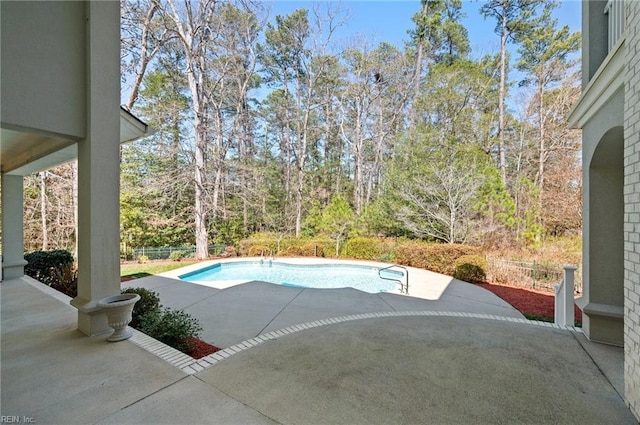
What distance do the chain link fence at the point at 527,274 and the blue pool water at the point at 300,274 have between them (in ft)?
10.4

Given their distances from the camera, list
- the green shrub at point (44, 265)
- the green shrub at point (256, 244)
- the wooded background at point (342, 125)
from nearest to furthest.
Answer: the green shrub at point (44, 265)
the wooded background at point (342, 125)
the green shrub at point (256, 244)

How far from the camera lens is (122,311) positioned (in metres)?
3.42

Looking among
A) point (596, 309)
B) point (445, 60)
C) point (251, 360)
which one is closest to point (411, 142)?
point (445, 60)

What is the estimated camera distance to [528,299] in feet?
21.9

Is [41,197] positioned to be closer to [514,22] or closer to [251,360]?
[251,360]

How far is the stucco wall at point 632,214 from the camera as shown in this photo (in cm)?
228

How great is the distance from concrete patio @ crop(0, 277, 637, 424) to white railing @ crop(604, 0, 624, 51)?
13.2 feet

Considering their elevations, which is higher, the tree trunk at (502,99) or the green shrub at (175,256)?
the tree trunk at (502,99)

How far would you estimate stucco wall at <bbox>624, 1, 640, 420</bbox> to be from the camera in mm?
2277

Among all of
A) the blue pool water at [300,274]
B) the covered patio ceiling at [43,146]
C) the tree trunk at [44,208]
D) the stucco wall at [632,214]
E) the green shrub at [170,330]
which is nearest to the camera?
the stucco wall at [632,214]

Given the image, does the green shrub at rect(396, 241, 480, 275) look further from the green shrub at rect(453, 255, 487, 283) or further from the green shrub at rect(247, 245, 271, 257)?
the green shrub at rect(247, 245, 271, 257)

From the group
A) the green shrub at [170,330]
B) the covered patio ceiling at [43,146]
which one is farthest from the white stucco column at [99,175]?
the green shrub at [170,330]

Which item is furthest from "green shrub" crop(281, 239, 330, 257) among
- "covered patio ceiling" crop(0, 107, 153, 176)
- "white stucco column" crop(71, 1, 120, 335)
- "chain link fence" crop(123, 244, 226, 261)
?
"white stucco column" crop(71, 1, 120, 335)

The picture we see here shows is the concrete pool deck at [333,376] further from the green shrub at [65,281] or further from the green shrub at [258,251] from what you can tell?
the green shrub at [258,251]
